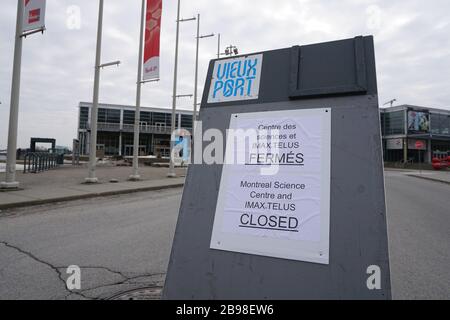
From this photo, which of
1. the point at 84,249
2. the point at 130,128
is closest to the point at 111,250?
the point at 84,249

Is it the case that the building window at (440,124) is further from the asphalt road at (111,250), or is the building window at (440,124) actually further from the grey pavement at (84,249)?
the grey pavement at (84,249)

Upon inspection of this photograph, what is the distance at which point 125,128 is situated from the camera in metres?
72.1

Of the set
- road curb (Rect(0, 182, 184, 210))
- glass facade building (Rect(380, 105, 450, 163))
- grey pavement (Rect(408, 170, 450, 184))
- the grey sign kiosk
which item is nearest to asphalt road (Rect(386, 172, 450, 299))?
the grey sign kiosk

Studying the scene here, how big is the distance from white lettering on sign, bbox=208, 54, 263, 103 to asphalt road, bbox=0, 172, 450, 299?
2282 mm

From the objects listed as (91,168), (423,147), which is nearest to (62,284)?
(91,168)

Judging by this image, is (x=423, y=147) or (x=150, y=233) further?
(x=423, y=147)

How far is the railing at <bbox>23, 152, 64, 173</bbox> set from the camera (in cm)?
2078

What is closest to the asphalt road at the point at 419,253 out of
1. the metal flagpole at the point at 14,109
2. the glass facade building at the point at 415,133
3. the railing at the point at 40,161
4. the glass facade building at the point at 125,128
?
the metal flagpole at the point at 14,109

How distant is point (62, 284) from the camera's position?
384 cm

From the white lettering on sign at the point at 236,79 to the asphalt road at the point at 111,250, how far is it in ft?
7.49

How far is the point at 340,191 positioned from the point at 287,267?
659 mm

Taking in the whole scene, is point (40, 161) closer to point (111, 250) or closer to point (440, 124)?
point (111, 250)

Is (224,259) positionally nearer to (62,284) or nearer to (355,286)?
(355,286)

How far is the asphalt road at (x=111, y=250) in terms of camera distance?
150 inches
